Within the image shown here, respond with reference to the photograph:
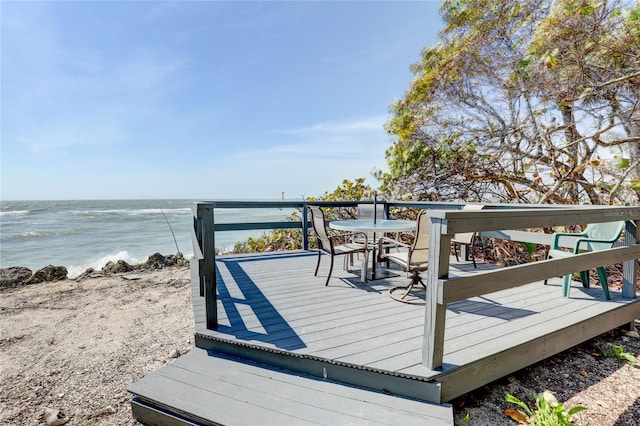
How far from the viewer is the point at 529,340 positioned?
2.06 m

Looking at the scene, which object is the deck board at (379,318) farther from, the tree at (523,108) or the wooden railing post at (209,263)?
the tree at (523,108)

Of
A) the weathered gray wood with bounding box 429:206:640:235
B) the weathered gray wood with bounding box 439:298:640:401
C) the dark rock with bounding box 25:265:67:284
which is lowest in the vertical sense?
the dark rock with bounding box 25:265:67:284

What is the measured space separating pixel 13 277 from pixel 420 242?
766 centimetres

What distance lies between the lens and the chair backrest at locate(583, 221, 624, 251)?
2900 millimetres

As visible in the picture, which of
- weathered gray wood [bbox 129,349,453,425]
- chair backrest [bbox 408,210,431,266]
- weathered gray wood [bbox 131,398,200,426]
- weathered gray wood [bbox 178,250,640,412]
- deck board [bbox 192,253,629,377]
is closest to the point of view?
weathered gray wood [bbox 129,349,453,425]

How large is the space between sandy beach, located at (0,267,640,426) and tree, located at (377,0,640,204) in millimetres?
3758

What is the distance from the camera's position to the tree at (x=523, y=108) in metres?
4.82

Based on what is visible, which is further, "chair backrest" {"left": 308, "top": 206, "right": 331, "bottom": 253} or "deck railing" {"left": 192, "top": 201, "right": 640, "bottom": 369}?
"chair backrest" {"left": 308, "top": 206, "right": 331, "bottom": 253}

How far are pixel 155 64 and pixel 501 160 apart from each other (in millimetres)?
8981

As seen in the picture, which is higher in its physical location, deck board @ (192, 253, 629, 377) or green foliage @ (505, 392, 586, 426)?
deck board @ (192, 253, 629, 377)

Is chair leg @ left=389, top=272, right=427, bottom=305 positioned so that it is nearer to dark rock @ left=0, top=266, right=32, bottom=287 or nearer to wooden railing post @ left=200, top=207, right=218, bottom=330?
wooden railing post @ left=200, top=207, right=218, bottom=330

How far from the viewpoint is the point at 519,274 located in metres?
1.91

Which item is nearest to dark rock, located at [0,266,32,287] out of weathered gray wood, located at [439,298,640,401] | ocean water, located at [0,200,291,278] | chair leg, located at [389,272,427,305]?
ocean water, located at [0,200,291,278]

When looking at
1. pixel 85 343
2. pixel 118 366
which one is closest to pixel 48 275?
pixel 85 343
